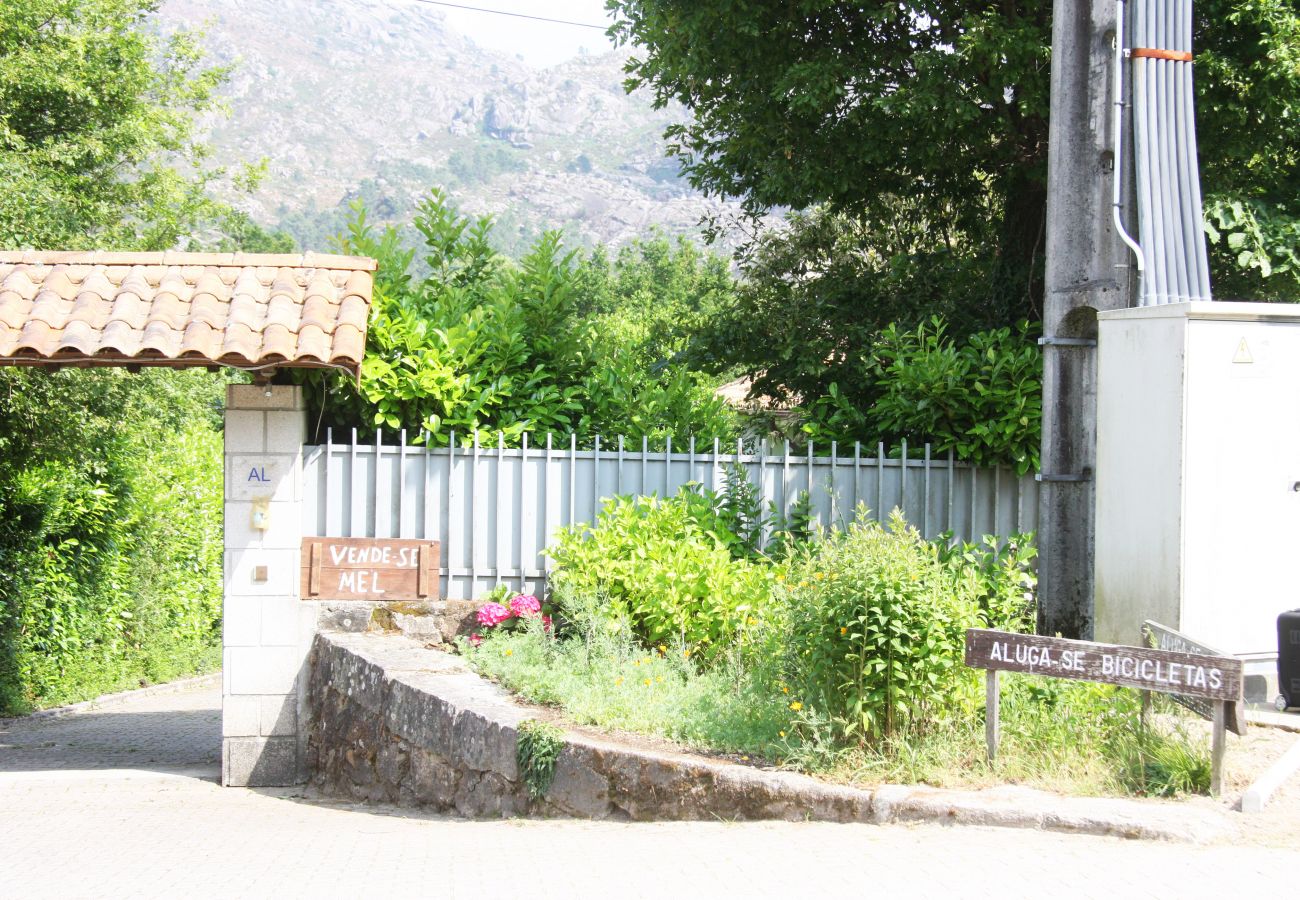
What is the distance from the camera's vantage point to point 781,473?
9.02m

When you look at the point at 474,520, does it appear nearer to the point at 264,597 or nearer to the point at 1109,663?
the point at 264,597

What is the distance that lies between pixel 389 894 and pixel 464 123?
179 metres

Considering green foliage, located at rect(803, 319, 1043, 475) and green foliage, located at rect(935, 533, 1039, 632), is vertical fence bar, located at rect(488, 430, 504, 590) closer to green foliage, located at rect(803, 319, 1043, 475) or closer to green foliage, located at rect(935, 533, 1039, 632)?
green foliage, located at rect(803, 319, 1043, 475)

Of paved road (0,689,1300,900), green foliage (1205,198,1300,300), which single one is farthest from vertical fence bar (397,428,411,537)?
green foliage (1205,198,1300,300)

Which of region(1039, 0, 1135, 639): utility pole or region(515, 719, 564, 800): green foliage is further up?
region(1039, 0, 1135, 639): utility pole

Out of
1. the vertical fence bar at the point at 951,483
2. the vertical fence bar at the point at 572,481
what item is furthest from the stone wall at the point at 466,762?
the vertical fence bar at the point at 951,483

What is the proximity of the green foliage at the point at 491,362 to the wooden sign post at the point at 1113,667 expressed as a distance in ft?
13.6

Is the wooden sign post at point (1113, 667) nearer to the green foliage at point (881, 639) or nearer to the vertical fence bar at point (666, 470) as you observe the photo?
the green foliage at point (881, 639)

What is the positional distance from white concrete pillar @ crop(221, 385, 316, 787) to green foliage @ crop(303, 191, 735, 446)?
49 centimetres

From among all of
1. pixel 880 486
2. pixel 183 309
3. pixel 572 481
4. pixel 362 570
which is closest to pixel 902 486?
pixel 880 486

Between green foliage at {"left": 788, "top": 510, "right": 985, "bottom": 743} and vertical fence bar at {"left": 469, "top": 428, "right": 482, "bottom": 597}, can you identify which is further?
vertical fence bar at {"left": 469, "top": 428, "right": 482, "bottom": 597}

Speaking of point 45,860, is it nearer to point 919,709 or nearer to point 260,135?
point 919,709

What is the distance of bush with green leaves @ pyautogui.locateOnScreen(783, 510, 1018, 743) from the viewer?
581 cm

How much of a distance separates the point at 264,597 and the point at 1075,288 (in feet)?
18.8
